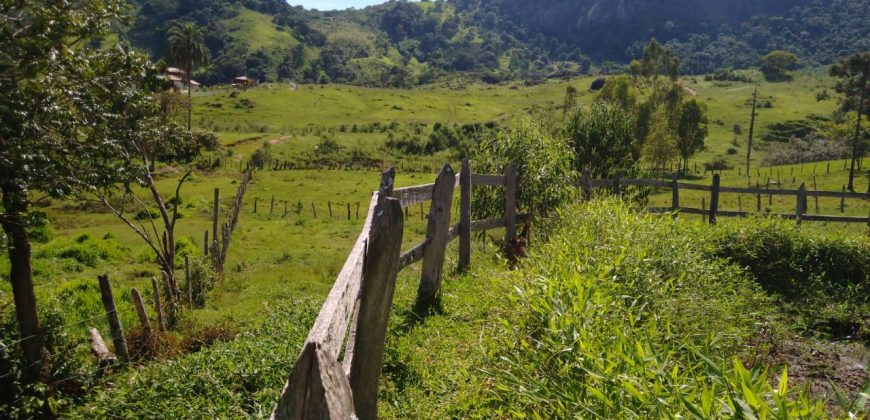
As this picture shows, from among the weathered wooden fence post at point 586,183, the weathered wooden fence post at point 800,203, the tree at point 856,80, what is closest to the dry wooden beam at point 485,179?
the weathered wooden fence post at point 586,183

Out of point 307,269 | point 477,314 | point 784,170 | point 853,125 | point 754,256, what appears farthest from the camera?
point 784,170

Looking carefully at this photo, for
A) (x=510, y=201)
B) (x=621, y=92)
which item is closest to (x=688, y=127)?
(x=621, y=92)

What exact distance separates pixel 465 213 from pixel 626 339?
526cm

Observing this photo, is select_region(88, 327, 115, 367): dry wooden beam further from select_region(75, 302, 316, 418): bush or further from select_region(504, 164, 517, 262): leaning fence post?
select_region(504, 164, 517, 262): leaning fence post

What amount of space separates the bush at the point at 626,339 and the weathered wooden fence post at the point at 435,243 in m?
1.41

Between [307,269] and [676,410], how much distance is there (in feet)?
49.7

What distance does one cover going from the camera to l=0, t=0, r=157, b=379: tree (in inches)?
236

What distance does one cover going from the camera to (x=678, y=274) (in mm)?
6230

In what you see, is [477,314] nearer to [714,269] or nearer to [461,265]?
[461,265]

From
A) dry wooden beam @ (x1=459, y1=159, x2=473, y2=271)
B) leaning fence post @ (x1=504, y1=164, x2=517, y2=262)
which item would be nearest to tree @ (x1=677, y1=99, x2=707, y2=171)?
leaning fence post @ (x1=504, y1=164, x2=517, y2=262)

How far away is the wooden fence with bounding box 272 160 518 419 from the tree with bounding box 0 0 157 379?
4.14 meters

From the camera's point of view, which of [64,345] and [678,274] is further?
[64,345]

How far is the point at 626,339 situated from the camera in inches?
129

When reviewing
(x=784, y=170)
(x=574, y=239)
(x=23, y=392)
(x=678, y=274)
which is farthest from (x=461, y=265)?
(x=784, y=170)
